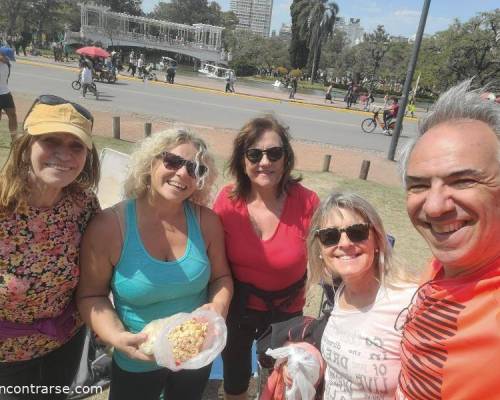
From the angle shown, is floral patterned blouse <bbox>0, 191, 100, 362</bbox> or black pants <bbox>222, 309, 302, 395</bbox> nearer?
floral patterned blouse <bbox>0, 191, 100, 362</bbox>

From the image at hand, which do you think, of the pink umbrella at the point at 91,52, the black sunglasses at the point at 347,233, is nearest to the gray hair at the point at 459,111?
the black sunglasses at the point at 347,233

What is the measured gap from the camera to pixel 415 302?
1553 millimetres

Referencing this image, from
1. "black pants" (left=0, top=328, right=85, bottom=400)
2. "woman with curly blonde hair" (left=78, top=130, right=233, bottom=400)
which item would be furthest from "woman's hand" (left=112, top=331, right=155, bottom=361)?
"black pants" (left=0, top=328, right=85, bottom=400)

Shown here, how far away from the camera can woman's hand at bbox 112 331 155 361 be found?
1970 mm

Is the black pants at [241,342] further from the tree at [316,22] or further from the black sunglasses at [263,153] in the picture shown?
the tree at [316,22]

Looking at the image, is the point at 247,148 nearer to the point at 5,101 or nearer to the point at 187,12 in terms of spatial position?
the point at 5,101

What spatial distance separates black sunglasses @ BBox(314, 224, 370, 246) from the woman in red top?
1.75 feet

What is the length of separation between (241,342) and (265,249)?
0.70 meters

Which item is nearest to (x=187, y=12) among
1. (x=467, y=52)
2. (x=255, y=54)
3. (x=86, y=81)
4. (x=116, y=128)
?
(x=255, y=54)

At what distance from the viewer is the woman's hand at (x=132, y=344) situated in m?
1.97

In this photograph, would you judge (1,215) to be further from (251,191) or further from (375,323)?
(375,323)

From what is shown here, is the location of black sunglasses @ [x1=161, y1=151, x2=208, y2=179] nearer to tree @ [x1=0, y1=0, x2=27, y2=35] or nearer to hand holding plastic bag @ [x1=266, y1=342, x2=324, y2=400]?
hand holding plastic bag @ [x1=266, y1=342, x2=324, y2=400]

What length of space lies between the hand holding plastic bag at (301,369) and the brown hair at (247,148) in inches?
42.7

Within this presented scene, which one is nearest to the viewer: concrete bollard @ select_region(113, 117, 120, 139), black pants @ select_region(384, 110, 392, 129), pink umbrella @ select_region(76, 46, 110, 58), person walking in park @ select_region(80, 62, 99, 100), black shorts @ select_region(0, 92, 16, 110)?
black shorts @ select_region(0, 92, 16, 110)
